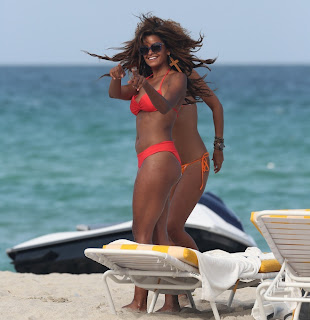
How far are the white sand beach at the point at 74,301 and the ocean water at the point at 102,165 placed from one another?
287 centimetres

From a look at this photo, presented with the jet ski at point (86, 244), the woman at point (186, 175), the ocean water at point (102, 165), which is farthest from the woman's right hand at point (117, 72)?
the ocean water at point (102, 165)

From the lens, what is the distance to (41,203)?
46.6 ft

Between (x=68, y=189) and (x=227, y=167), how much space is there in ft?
12.7

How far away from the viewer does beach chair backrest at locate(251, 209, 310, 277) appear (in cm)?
403

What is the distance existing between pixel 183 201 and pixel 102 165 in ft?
43.4

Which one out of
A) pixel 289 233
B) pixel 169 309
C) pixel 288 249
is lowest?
pixel 169 309

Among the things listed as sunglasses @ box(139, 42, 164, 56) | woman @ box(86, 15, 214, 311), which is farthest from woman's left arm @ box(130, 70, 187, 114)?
sunglasses @ box(139, 42, 164, 56)

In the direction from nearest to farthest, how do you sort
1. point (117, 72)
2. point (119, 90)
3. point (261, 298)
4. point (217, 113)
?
point (261, 298) < point (117, 72) < point (119, 90) < point (217, 113)

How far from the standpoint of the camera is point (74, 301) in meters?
5.54

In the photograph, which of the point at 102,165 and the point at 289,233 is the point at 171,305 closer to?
the point at 289,233

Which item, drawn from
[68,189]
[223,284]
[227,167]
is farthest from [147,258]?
[227,167]

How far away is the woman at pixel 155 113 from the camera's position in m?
4.61

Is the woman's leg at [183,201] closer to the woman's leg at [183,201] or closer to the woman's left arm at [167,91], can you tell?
the woman's leg at [183,201]

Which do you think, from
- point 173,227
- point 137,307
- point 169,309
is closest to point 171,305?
point 169,309
